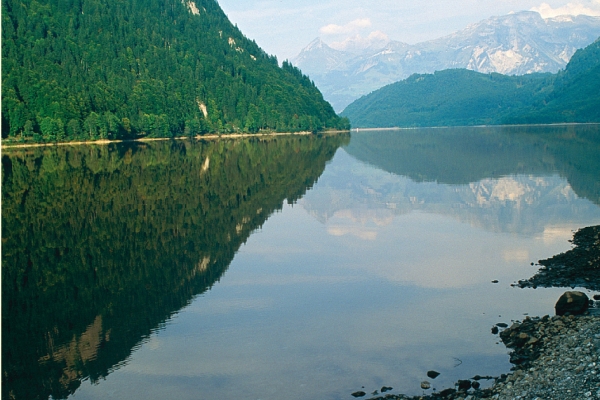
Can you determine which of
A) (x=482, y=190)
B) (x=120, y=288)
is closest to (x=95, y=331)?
(x=120, y=288)

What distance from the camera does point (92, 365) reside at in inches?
797

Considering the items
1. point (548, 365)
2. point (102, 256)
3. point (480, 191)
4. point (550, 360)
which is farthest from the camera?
point (480, 191)

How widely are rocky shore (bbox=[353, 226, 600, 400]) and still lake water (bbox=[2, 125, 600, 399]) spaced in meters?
0.70

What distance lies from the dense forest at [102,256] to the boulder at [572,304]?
583 inches

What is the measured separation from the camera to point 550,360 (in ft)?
59.7

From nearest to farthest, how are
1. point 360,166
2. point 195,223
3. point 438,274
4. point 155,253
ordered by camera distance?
point 438,274 < point 155,253 < point 195,223 < point 360,166

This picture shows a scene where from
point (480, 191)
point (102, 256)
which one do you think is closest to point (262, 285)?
point (102, 256)

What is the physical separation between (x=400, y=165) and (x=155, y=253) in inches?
2557

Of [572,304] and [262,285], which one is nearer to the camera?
A: [572,304]

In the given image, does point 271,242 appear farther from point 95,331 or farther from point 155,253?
point 95,331

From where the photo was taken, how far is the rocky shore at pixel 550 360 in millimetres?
15682

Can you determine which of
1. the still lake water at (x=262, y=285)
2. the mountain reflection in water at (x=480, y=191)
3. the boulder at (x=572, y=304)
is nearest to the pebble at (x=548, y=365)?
the boulder at (x=572, y=304)

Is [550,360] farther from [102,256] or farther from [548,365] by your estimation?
[102,256]

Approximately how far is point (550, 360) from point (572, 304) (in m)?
5.09
